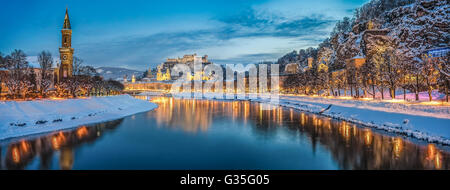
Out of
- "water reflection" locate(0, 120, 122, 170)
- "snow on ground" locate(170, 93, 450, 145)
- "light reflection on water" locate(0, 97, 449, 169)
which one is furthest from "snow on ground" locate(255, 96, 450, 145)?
"water reflection" locate(0, 120, 122, 170)

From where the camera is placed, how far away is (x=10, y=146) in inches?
706

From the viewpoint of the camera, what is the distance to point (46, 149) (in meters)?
17.1

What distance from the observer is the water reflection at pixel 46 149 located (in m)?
14.2

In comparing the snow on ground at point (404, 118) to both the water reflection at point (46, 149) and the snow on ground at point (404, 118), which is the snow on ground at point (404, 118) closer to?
the snow on ground at point (404, 118)

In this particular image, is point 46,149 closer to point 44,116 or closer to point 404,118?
point 44,116

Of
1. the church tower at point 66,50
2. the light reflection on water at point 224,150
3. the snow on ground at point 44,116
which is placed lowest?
the light reflection on water at point 224,150

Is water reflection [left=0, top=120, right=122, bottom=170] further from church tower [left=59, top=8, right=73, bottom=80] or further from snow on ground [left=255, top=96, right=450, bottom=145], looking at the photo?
church tower [left=59, top=8, right=73, bottom=80]


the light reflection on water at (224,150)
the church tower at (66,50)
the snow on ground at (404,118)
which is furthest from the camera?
the church tower at (66,50)

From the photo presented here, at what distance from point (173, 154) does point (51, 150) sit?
7.23 meters

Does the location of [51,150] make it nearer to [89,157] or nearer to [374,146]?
[89,157]

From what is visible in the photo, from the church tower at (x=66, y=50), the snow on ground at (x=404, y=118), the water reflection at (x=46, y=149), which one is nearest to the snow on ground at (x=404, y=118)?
the snow on ground at (x=404, y=118)

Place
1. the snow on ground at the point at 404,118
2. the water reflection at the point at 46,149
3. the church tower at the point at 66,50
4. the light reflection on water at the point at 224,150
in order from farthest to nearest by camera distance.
A: the church tower at the point at 66,50 < the snow on ground at the point at 404,118 < the water reflection at the point at 46,149 < the light reflection on water at the point at 224,150

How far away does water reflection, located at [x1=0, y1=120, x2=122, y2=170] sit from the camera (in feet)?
46.6
